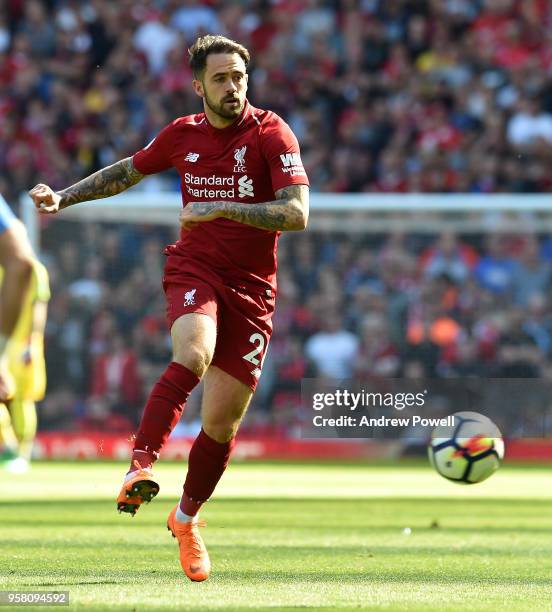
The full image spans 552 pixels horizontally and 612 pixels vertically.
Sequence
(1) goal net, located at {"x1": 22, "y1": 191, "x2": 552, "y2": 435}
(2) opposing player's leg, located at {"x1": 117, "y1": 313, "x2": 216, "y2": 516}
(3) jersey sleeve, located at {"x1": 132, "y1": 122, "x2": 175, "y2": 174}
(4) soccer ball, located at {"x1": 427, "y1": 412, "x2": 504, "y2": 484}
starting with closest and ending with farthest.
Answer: (2) opposing player's leg, located at {"x1": 117, "y1": 313, "x2": 216, "y2": 516}, (3) jersey sleeve, located at {"x1": 132, "y1": 122, "x2": 175, "y2": 174}, (4) soccer ball, located at {"x1": 427, "y1": 412, "x2": 504, "y2": 484}, (1) goal net, located at {"x1": 22, "y1": 191, "x2": 552, "y2": 435}

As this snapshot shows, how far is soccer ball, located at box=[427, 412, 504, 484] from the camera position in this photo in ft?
32.6

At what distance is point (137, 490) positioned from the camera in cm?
593

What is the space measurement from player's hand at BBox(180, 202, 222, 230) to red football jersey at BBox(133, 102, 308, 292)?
34 centimetres

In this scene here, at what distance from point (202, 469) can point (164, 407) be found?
611 millimetres

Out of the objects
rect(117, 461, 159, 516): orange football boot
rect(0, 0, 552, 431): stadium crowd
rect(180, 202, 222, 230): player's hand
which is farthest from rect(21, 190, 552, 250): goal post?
rect(117, 461, 159, 516): orange football boot

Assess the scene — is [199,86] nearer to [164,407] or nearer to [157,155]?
[157,155]

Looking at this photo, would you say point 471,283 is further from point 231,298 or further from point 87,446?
point 231,298

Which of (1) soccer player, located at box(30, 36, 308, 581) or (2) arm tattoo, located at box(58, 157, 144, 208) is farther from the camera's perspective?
(2) arm tattoo, located at box(58, 157, 144, 208)

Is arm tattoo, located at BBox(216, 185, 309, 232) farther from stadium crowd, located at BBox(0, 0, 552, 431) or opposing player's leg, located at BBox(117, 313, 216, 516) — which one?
stadium crowd, located at BBox(0, 0, 552, 431)

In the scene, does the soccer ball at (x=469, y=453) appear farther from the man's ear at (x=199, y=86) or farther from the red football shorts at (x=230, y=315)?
the man's ear at (x=199, y=86)

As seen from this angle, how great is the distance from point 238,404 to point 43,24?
692 inches

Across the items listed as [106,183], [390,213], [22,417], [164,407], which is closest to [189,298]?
[164,407]

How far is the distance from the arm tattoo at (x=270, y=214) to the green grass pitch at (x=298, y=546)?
Result: 5.20 ft

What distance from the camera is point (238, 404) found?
682 cm
